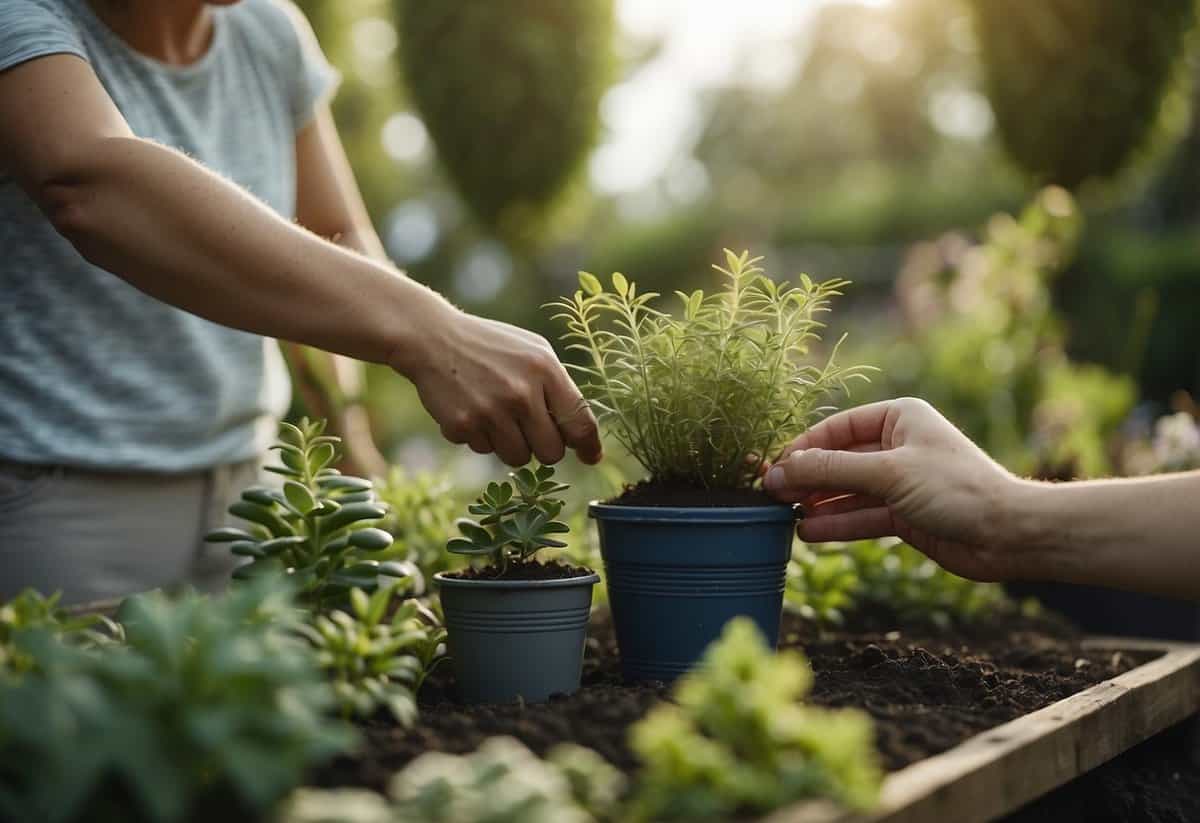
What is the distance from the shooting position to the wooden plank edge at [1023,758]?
96cm

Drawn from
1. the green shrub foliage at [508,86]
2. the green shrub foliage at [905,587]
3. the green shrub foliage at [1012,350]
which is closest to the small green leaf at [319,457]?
the green shrub foliage at [905,587]

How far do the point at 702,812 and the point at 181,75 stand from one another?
4.89 ft

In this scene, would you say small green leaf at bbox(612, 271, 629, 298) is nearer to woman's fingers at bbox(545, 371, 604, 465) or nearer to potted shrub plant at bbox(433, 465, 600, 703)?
woman's fingers at bbox(545, 371, 604, 465)

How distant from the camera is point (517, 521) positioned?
146 centimetres

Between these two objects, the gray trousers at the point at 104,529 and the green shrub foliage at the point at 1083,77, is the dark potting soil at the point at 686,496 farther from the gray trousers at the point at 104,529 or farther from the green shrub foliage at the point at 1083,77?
the green shrub foliage at the point at 1083,77

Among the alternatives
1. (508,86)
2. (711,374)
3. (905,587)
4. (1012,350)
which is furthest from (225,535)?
(508,86)

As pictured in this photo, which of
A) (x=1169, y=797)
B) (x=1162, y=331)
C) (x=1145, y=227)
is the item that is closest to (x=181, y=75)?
(x=1169, y=797)

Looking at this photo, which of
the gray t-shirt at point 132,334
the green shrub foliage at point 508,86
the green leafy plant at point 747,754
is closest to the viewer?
the green leafy plant at point 747,754

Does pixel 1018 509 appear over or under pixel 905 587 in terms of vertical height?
over

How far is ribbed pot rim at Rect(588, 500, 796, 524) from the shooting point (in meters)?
1.40

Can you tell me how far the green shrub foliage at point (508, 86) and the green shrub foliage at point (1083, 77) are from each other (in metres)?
1.85

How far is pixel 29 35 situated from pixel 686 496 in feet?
3.34

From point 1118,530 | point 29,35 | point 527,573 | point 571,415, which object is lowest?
point 527,573

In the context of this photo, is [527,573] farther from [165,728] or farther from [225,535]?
[165,728]
